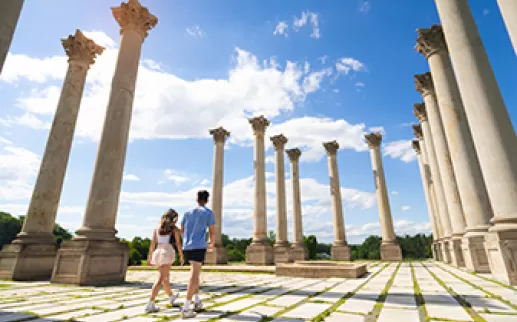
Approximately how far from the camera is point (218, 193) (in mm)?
34625

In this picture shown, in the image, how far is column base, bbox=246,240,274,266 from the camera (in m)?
30.4

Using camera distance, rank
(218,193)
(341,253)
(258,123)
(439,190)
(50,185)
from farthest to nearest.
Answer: (341,253)
(258,123)
(218,193)
(439,190)
(50,185)

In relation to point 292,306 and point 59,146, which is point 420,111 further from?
point 59,146

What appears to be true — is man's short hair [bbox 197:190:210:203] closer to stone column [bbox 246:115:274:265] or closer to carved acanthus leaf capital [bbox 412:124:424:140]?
stone column [bbox 246:115:274:265]

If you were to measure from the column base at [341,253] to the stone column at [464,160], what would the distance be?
23.8m

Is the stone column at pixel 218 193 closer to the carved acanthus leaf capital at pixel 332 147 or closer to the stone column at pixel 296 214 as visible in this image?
the stone column at pixel 296 214

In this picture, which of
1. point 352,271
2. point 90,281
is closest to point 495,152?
point 352,271

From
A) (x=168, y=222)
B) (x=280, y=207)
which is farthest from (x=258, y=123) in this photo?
(x=168, y=222)

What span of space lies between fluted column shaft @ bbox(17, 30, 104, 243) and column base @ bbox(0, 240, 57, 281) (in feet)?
1.86

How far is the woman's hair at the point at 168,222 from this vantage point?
7.47 meters

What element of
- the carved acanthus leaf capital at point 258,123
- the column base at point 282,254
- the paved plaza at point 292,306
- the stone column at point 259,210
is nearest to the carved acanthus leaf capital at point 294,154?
the stone column at point 259,210

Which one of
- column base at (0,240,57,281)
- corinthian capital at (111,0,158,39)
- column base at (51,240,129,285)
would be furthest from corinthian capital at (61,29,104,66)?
column base at (51,240,129,285)

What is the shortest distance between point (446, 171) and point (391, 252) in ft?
61.6

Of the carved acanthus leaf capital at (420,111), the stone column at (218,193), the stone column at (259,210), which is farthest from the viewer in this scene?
the stone column at (218,193)
